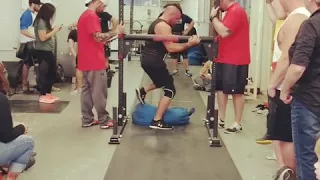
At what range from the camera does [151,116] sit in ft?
18.2

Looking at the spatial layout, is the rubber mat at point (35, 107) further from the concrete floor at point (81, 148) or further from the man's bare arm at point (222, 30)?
the man's bare arm at point (222, 30)

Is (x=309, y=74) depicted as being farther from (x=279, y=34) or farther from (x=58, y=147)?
(x=58, y=147)

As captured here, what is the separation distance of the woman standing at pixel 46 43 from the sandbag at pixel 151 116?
176cm

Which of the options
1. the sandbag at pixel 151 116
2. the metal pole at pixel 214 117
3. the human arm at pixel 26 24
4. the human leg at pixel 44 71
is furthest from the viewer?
the human arm at pixel 26 24

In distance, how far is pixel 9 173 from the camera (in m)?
3.37

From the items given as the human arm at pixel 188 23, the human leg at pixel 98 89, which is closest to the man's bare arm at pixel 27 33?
the human leg at pixel 98 89

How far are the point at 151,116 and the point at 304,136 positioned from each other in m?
2.95

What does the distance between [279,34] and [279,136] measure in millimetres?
747

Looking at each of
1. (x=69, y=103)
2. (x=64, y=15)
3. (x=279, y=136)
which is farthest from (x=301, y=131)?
(x=64, y=15)

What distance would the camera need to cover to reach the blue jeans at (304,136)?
2.74 metres

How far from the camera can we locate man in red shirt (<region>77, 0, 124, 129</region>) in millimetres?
5172

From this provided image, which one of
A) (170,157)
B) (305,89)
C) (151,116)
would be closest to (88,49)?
(151,116)

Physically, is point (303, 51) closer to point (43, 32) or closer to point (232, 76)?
point (232, 76)

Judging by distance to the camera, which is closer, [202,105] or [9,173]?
[9,173]
